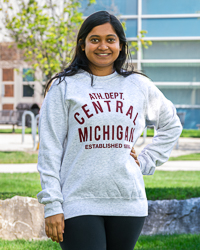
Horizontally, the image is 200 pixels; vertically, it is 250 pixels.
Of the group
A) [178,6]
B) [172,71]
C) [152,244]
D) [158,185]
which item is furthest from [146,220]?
[178,6]

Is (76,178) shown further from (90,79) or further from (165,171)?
(165,171)

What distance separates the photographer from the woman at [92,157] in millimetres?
1920

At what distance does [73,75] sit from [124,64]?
0.35 meters

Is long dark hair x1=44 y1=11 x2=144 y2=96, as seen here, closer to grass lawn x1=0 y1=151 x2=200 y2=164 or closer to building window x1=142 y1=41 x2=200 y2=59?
grass lawn x1=0 y1=151 x2=200 y2=164

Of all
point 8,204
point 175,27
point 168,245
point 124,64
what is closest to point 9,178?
point 8,204

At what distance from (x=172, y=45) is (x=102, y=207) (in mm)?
20965

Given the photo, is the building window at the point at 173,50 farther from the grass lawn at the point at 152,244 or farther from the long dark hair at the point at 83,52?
the long dark hair at the point at 83,52

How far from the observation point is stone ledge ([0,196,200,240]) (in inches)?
176

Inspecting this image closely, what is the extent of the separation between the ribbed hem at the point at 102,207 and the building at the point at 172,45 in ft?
64.7

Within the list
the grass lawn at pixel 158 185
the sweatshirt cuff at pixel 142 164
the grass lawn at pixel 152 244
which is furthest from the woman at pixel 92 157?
the grass lawn at pixel 158 185

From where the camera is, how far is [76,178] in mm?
1952

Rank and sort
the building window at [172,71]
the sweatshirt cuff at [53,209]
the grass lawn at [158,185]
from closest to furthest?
the sweatshirt cuff at [53,209]
the grass lawn at [158,185]
the building window at [172,71]

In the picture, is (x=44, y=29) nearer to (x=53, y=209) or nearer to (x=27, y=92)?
(x=53, y=209)

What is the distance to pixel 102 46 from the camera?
209 cm
